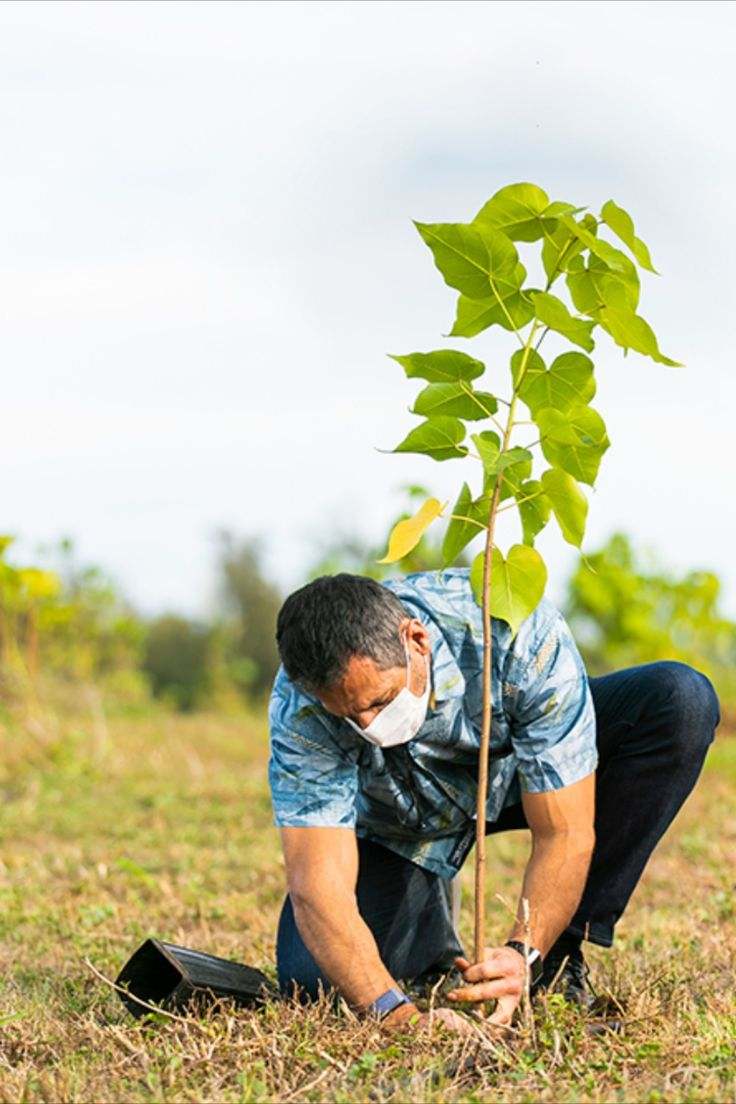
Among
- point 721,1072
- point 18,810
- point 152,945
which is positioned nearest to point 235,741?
point 18,810

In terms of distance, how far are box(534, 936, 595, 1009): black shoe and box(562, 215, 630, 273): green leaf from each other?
154 centimetres

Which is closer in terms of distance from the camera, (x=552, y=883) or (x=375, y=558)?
(x=552, y=883)

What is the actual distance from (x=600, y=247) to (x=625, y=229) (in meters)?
0.07

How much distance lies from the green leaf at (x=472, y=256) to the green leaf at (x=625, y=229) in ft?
0.62

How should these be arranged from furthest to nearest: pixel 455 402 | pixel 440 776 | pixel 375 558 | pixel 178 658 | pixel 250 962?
pixel 178 658 → pixel 375 558 → pixel 250 962 → pixel 440 776 → pixel 455 402

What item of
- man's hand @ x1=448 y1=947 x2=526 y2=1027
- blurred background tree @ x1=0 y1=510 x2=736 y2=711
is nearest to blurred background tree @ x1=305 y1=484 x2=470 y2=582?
blurred background tree @ x1=0 y1=510 x2=736 y2=711

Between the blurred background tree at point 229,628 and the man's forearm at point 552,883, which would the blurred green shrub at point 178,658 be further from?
the man's forearm at point 552,883

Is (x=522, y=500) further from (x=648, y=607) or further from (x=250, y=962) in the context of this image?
(x=648, y=607)

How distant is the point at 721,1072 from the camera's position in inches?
104

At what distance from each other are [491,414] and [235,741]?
7.91 m

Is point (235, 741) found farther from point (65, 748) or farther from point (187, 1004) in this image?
point (187, 1004)

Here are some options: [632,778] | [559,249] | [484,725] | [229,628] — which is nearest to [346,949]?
[484,725]

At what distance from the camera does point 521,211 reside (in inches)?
109

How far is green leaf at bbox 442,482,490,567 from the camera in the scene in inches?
118
